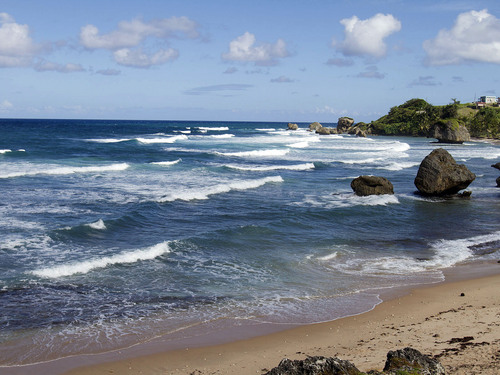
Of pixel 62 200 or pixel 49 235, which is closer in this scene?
pixel 49 235

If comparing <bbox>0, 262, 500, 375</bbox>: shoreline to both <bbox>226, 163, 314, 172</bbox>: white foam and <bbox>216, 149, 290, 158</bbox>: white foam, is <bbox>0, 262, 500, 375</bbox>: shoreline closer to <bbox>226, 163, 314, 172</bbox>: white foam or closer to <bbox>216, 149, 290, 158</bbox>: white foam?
<bbox>226, 163, 314, 172</bbox>: white foam

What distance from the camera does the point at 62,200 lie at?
928 inches

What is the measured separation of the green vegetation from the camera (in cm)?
8312

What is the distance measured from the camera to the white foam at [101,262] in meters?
12.9

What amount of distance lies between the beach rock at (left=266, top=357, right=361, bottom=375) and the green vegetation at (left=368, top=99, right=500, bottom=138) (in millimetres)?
72368

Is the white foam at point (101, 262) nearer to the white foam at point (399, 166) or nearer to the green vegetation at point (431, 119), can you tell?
the white foam at point (399, 166)

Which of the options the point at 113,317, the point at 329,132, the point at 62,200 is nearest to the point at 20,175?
the point at 62,200

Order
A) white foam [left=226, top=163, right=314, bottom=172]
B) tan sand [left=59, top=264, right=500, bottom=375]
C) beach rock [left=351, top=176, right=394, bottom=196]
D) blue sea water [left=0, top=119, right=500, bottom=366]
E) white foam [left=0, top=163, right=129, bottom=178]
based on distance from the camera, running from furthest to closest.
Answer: white foam [left=226, top=163, right=314, bottom=172] < white foam [left=0, top=163, right=129, bottom=178] < beach rock [left=351, top=176, right=394, bottom=196] < blue sea water [left=0, top=119, right=500, bottom=366] < tan sand [left=59, top=264, right=500, bottom=375]

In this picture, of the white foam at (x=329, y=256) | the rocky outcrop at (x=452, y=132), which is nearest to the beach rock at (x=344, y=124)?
the rocky outcrop at (x=452, y=132)

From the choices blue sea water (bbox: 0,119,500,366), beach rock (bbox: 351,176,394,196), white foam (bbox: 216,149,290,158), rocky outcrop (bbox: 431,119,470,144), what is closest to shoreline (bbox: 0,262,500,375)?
blue sea water (bbox: 0,119,500,366)

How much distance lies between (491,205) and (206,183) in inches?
644

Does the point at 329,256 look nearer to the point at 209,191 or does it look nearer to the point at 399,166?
the point at 209,191

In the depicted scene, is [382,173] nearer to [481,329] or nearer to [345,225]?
[345,225]

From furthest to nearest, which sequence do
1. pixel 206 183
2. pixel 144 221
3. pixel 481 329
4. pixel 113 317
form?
pixel 206 183 → pixel 144 221 → pixel 113 317 → pixel 481 329
